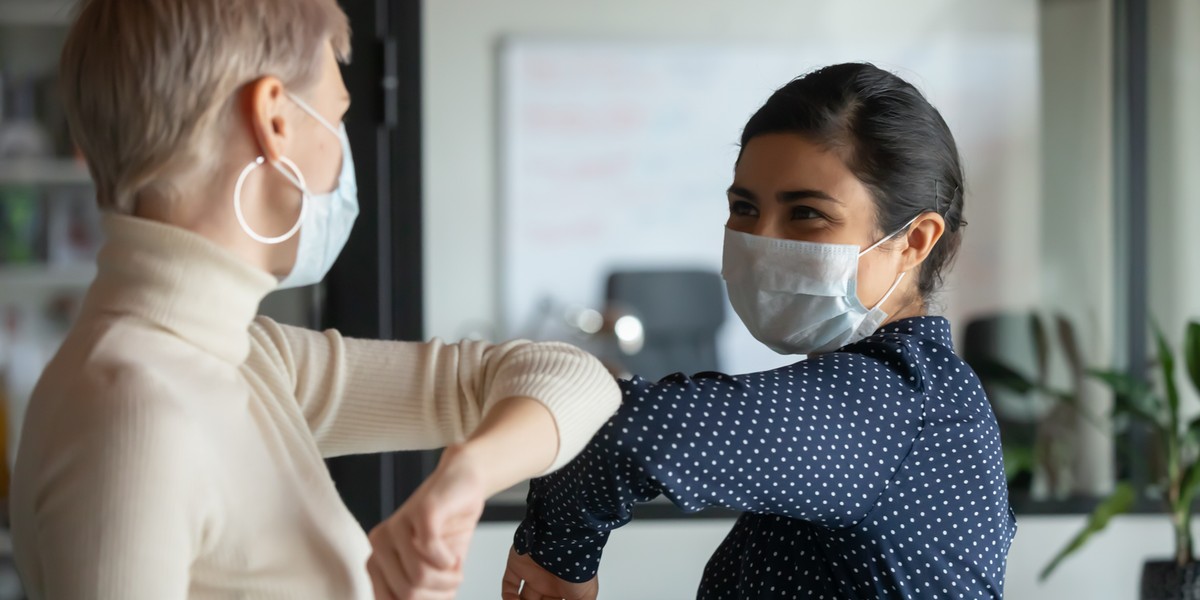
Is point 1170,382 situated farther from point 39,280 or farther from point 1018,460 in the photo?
point 39,280

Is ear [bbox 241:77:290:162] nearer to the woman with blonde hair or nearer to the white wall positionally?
the woman with blonde hair

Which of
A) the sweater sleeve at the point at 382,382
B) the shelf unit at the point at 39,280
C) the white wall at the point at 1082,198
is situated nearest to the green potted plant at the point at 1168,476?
the white wall at the point at 1082,198

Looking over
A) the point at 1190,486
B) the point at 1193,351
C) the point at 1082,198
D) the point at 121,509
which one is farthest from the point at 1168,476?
the point at 121,509

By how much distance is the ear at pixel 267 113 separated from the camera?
2.43 ft

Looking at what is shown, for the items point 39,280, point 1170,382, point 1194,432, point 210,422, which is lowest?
point 1194,432

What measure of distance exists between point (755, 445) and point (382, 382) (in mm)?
295

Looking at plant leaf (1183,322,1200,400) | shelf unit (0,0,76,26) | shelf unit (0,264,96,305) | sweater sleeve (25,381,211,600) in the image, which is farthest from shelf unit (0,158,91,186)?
plant leaf (1183,322,1200,400)

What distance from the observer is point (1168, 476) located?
8.03 ft

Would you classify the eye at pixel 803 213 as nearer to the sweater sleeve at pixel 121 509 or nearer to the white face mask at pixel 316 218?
the white face mask at pixel 316 218

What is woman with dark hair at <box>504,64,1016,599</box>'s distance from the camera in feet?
2.81

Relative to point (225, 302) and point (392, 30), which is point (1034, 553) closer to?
point (392, 30)

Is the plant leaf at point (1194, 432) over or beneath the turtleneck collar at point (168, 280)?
beneath

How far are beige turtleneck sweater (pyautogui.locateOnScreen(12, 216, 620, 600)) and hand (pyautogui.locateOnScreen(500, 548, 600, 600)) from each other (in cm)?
22

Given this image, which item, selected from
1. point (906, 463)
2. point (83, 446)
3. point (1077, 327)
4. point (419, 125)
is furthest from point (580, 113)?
point (83, 446)
